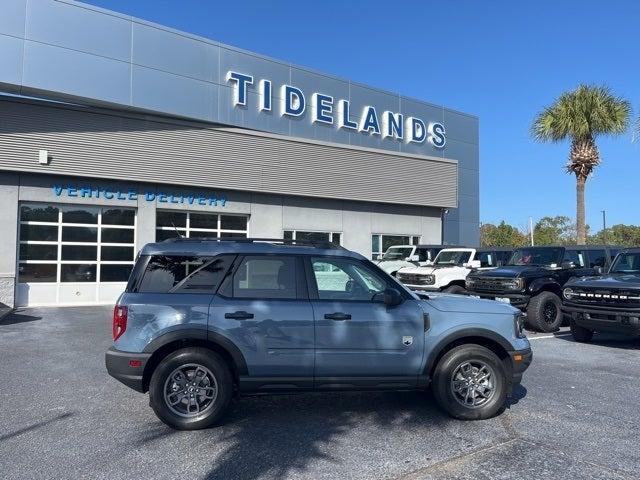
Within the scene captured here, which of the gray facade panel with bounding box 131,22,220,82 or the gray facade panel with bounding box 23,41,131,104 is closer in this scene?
the gray facade panel with bounding box 23,41,131,104

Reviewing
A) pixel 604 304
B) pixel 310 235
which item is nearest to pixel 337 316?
pixel 604 304

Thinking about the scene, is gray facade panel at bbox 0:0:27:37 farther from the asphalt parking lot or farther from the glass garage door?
the asphalt parking lot

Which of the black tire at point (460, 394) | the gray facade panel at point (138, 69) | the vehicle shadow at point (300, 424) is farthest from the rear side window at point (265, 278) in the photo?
the gray facade panel at point (138, 69)

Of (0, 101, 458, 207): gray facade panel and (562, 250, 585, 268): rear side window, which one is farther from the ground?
(0, 101, 458, 207): gray facade panel

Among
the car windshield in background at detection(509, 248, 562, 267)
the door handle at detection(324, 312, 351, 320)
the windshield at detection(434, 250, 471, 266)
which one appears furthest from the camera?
the windshield at detection(434, 250, 471, 266)

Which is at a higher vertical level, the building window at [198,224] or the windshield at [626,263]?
the building window at [198,224]

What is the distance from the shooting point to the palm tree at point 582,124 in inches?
836

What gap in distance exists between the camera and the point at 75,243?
16.1 meters

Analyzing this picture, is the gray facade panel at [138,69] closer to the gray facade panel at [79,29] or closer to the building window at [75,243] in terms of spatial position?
the gray facade panel at [79,29]

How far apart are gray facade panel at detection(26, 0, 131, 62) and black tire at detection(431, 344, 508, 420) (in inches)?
582

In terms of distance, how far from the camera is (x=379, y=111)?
23062 millimetres

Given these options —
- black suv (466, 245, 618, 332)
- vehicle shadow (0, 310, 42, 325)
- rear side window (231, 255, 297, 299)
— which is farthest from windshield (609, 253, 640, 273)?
vehicle shadow (0, 310, 42, 325)

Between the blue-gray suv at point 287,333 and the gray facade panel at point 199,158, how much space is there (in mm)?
11780

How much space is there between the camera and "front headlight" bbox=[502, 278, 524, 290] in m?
11.6
